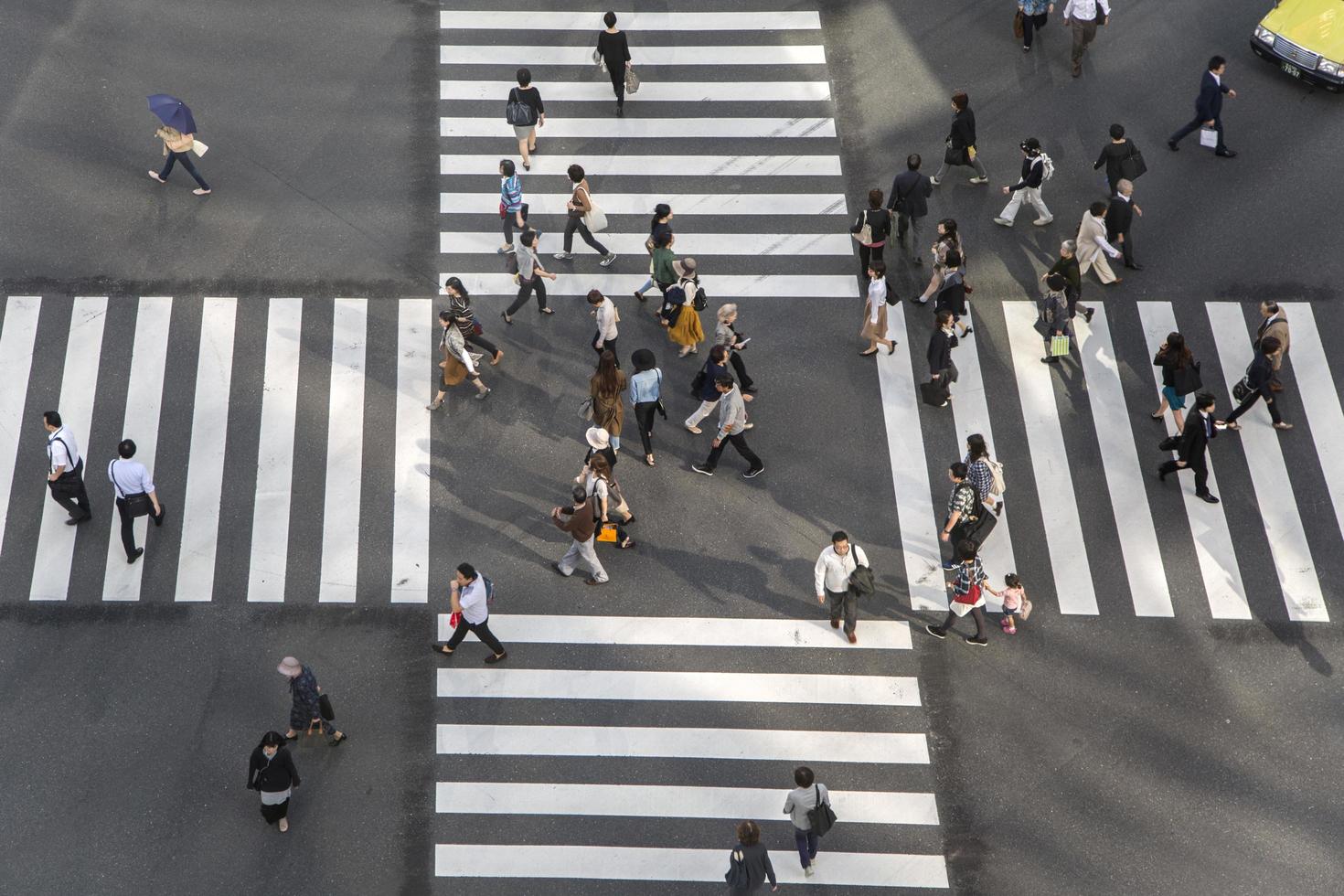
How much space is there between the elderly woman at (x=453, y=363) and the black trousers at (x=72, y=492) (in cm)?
447

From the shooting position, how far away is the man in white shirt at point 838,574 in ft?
49.9

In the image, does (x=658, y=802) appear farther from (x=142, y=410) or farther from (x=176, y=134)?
(x=176, y=134)

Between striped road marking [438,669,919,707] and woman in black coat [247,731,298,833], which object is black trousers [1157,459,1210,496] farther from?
woman in black coat [247,731,298,833]

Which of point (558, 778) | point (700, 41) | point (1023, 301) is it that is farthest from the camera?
point (700, 41)

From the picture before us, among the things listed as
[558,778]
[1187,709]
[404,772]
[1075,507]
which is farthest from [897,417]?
[404,772]

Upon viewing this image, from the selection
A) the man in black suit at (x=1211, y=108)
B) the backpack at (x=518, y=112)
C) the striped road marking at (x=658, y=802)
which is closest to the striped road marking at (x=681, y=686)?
the striped road marking at (x=658, y=802)

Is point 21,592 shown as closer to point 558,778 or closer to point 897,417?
point 558,778

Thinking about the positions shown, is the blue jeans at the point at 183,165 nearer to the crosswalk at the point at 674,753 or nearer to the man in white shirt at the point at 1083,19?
the crosswalk at the point at 674,753

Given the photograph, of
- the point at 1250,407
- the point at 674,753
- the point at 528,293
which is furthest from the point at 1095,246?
the point at 674,753

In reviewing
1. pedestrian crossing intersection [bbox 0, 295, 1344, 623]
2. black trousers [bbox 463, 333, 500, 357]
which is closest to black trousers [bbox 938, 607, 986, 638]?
pedestrian crossing intersection [bbox 0, 295, 1344, 623]

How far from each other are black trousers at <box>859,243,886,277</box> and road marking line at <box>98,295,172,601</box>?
10.0 m

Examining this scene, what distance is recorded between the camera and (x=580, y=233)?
1989cm

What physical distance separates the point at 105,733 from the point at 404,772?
141 inches

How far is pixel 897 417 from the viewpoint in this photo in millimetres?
18281
